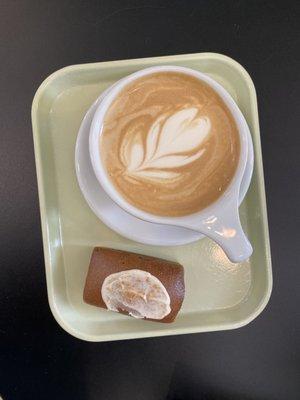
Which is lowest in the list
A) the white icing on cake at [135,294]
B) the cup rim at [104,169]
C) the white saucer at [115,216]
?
the white icing on cake at [135,294]

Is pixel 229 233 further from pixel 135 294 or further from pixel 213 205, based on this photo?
pixel 135 294

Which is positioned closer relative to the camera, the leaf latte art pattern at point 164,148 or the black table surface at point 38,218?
the leaf latte art pattern at point 164,148

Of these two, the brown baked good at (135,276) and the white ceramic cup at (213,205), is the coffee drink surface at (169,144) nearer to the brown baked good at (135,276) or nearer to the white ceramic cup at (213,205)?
the white ceramic cup at (213,205)

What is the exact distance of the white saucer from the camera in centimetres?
86

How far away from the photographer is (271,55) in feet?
3.17

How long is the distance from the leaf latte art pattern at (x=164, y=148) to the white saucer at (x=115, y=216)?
11cm

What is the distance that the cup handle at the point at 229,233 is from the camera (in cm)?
74

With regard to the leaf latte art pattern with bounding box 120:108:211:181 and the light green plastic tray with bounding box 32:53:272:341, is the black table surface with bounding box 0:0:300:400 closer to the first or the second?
the light green plastic tray with bounding box 32:53:272:341

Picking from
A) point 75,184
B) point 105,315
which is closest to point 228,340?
point 105,315

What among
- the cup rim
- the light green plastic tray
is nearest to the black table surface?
the light green plastic tray

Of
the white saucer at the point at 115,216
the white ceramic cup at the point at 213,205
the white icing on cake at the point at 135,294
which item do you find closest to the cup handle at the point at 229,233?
the white ceramic cup at the point at 213,205

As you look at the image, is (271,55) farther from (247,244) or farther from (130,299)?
(130,299)

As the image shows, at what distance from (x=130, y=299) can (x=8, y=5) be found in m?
0.63

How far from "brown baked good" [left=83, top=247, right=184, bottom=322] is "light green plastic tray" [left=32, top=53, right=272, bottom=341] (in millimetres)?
25
